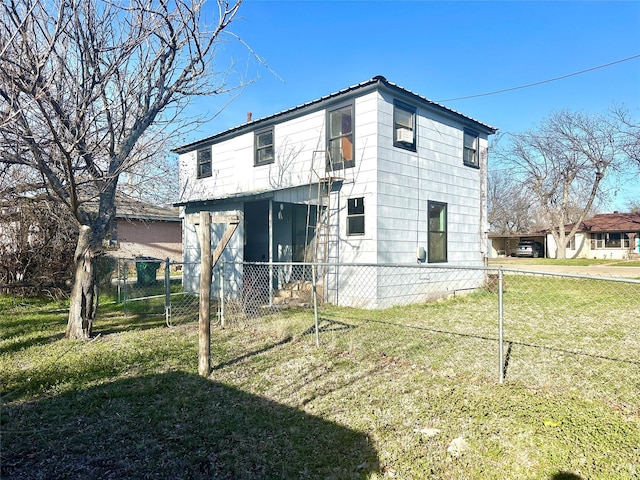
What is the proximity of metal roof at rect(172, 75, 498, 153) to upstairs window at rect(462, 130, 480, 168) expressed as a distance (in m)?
0.34

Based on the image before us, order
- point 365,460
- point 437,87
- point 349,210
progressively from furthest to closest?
point 437,87
point 349,210
point 365,460

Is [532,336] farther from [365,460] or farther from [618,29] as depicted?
[618,29]

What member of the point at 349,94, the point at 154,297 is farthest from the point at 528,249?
the point at 154,297

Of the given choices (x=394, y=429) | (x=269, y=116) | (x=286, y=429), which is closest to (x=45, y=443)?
(x=286, y=429)

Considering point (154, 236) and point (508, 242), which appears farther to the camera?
point (508, 242)

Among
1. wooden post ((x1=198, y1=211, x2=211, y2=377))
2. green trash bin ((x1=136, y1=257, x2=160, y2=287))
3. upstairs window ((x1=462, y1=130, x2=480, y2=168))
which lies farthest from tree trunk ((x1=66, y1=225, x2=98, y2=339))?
upstairs window ((x1=462, y1=130, x2=480, y2=168))

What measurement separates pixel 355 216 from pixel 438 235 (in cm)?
294

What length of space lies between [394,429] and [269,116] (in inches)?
378

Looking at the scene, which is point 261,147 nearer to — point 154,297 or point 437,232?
point 154,297

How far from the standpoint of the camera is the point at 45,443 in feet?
10.0

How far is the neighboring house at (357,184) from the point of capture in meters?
9.09

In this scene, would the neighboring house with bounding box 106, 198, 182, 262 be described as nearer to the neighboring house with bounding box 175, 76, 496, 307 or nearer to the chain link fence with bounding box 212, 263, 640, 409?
the neighboring house with bounding box 175, 76, 496, 307

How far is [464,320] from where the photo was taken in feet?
25.5

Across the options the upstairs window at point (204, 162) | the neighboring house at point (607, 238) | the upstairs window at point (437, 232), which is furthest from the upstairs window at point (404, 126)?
the neighboring house at point (607, 238)
